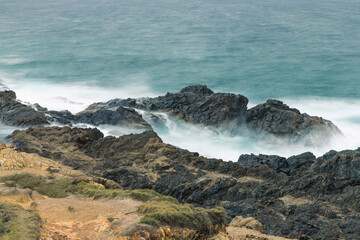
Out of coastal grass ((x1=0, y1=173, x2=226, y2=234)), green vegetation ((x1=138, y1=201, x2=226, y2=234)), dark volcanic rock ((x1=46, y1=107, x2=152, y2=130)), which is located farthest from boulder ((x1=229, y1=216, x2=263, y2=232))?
dark volcanic rock ((x1=46, y1=107, x2=152, y2=130))

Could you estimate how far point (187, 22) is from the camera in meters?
87.3

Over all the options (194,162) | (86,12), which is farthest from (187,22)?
(194,162)

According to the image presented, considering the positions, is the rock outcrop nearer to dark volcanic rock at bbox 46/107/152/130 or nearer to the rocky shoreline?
the rocky shoreline

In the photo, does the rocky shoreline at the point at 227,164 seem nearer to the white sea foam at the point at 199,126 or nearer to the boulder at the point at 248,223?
the boulder at the point at 248,223

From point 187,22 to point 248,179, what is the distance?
71818 mm

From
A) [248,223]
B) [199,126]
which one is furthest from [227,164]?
[199,126]

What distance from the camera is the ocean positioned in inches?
1545

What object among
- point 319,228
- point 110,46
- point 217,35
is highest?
point 217,35

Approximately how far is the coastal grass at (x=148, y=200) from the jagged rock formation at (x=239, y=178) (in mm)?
3290

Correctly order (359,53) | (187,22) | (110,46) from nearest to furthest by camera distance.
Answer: (359,53), (110,46), (187,22)

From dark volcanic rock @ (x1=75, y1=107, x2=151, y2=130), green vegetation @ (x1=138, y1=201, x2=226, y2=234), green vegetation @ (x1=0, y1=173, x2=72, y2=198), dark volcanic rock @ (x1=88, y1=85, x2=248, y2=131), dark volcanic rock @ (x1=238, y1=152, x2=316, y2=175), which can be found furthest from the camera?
dark volcanic rock @ (x1=88, y1=85, x2=248, y2=131)

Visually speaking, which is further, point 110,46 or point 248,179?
point 110,46

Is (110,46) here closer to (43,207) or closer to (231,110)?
(231,110)

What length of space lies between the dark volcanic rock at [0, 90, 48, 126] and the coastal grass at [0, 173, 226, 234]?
1290 centimetres
